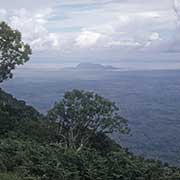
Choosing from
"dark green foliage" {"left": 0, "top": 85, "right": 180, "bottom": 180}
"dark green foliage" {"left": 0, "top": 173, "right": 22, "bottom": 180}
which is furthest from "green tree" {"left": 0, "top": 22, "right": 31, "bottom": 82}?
"dark green foliage" {"left": 0, "top": 173, "right": 22, "bottom": 180}

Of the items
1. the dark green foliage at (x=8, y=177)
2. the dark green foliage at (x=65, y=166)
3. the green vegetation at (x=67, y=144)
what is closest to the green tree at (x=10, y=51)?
the green vegetation at (x=67, y=144)

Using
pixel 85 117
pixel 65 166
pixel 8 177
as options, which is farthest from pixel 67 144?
pixel 8 177

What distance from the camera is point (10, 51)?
28078mm

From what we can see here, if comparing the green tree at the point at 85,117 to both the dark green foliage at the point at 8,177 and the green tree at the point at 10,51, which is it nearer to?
the green tree at the point at 10,51

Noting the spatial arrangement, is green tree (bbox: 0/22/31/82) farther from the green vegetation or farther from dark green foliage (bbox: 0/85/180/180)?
dark green foliage (bbox: 0/85/180/180)

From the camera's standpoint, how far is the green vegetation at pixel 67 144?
16.1m

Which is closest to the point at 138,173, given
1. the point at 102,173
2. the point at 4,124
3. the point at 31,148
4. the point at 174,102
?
the point at 102,173

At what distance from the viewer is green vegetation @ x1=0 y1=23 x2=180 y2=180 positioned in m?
16.1

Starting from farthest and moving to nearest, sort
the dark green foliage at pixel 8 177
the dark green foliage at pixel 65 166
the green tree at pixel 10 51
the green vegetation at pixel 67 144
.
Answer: the green tree at pixel 10 51, the green vegetation at pixel 67 144, the dark green foliage at pixel 65 166, the dark green foliage at pixel 8 177

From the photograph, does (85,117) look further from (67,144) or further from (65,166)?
(65,166)

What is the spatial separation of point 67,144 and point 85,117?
9.62 feet

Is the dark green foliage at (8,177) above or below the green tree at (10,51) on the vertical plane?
below

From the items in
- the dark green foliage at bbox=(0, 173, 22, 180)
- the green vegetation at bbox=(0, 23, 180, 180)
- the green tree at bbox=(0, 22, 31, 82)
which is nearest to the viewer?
the dark green foliage at bbox=(0, 173, 22, 180)

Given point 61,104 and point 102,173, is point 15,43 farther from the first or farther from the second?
point 102,173
